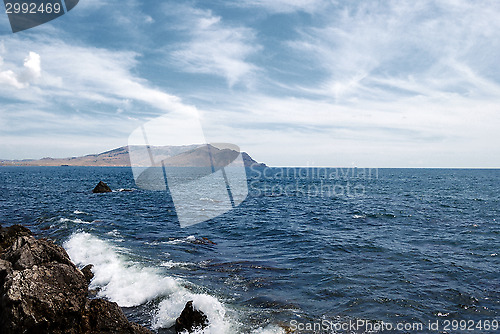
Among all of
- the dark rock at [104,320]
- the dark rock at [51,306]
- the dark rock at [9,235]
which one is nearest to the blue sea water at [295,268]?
the dark rock at [104,320]

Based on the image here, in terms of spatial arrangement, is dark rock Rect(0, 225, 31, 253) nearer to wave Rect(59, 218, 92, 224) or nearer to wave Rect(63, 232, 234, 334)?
wave Rect(63, 232, 234, 334)

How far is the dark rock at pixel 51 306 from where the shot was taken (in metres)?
7.64

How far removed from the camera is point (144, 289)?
13.5 m

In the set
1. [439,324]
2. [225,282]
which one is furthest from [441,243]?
[225,282]

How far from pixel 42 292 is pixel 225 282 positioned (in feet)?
28.0

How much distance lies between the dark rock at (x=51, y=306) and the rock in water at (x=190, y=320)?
156cm

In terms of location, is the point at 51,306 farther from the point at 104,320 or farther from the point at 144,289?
the point at 144,289

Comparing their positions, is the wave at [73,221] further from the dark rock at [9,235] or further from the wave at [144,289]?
the wave at [144,289]

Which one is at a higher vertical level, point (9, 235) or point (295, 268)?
point (9, 235)

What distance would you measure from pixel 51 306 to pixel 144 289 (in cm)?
584

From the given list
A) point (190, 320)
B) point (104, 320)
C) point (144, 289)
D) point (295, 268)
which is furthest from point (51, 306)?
point (295, 268)

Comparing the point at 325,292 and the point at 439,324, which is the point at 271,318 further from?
the point at 439,324

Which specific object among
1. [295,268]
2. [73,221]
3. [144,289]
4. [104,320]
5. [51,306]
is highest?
[51,306]

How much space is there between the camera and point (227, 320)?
10.9 m
